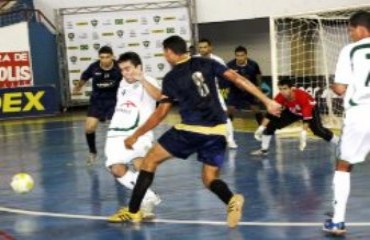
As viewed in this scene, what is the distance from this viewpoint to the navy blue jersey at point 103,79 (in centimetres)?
1399

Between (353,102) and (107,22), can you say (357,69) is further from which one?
(107,22)

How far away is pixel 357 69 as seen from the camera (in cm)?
795

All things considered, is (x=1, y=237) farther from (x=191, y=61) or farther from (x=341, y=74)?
(x=341, y=74)

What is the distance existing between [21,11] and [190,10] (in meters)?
5.18

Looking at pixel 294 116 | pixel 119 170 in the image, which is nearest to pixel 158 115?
pixel 119 170

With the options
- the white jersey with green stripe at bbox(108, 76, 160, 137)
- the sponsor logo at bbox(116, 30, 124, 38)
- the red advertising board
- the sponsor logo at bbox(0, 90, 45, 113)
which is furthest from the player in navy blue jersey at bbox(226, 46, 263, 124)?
the red advertising board

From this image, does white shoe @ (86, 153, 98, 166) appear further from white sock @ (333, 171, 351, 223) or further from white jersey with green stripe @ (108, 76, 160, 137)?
white sock @ (333, 171, 351, 223)

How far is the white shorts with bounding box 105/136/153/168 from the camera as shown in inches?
384

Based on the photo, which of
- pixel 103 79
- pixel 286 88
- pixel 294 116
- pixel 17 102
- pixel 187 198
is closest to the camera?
pixel 187 198

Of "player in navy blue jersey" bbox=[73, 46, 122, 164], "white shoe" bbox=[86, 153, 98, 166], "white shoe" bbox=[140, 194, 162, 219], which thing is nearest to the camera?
"white shoe" bbox=[140, 194, 162, 219]

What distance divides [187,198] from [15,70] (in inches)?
620

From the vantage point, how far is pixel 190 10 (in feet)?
83.3

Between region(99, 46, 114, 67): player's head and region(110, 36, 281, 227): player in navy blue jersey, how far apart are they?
16.4ft

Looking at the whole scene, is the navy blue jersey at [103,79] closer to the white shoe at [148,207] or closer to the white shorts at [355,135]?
the white shoe at [148,207]
